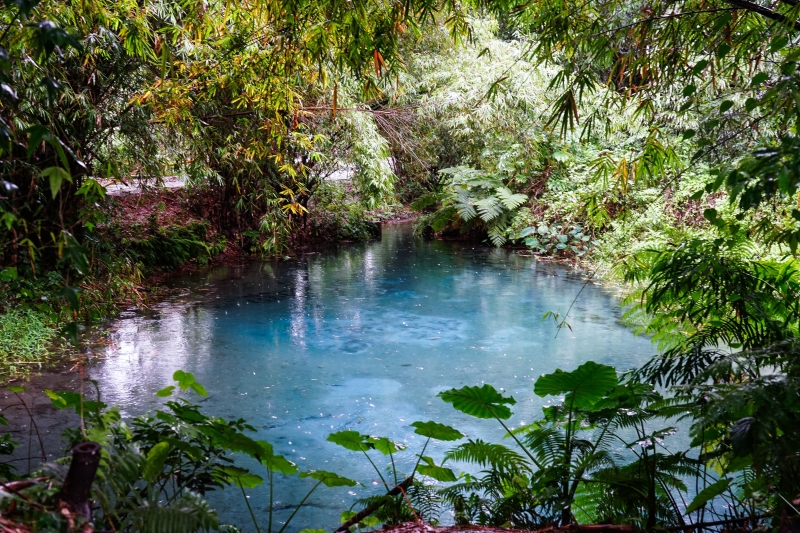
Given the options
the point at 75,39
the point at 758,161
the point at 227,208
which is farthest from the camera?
the point at 227,208

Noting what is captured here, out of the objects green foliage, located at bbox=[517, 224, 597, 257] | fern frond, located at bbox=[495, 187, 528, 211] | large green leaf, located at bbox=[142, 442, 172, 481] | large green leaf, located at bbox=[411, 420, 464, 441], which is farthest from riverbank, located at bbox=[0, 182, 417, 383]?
green foliage, located at bbox=[517, 224, 597, 257]

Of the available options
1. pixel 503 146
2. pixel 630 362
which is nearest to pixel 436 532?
pixel 630 362

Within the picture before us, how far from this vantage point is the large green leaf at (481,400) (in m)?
2.29

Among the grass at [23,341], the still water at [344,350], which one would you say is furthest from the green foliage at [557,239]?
the grass at [23,341]

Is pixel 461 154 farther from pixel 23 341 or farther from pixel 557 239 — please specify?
pixel 23 341

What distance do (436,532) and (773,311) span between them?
5.81ft

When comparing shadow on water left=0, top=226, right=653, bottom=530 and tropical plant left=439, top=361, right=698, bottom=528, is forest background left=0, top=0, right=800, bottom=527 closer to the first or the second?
tropical plant left=439, top=361, right=698, bottom=528

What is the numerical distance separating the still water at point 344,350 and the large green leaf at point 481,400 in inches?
27.4

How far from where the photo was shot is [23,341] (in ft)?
16.4

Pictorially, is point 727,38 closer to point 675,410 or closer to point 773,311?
point 773,311

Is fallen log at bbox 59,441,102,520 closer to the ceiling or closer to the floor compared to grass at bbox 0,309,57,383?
closer to the ceiling

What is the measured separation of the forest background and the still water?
633 millimetres

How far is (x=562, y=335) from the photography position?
5.85 meters

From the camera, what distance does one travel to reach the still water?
371 cm
